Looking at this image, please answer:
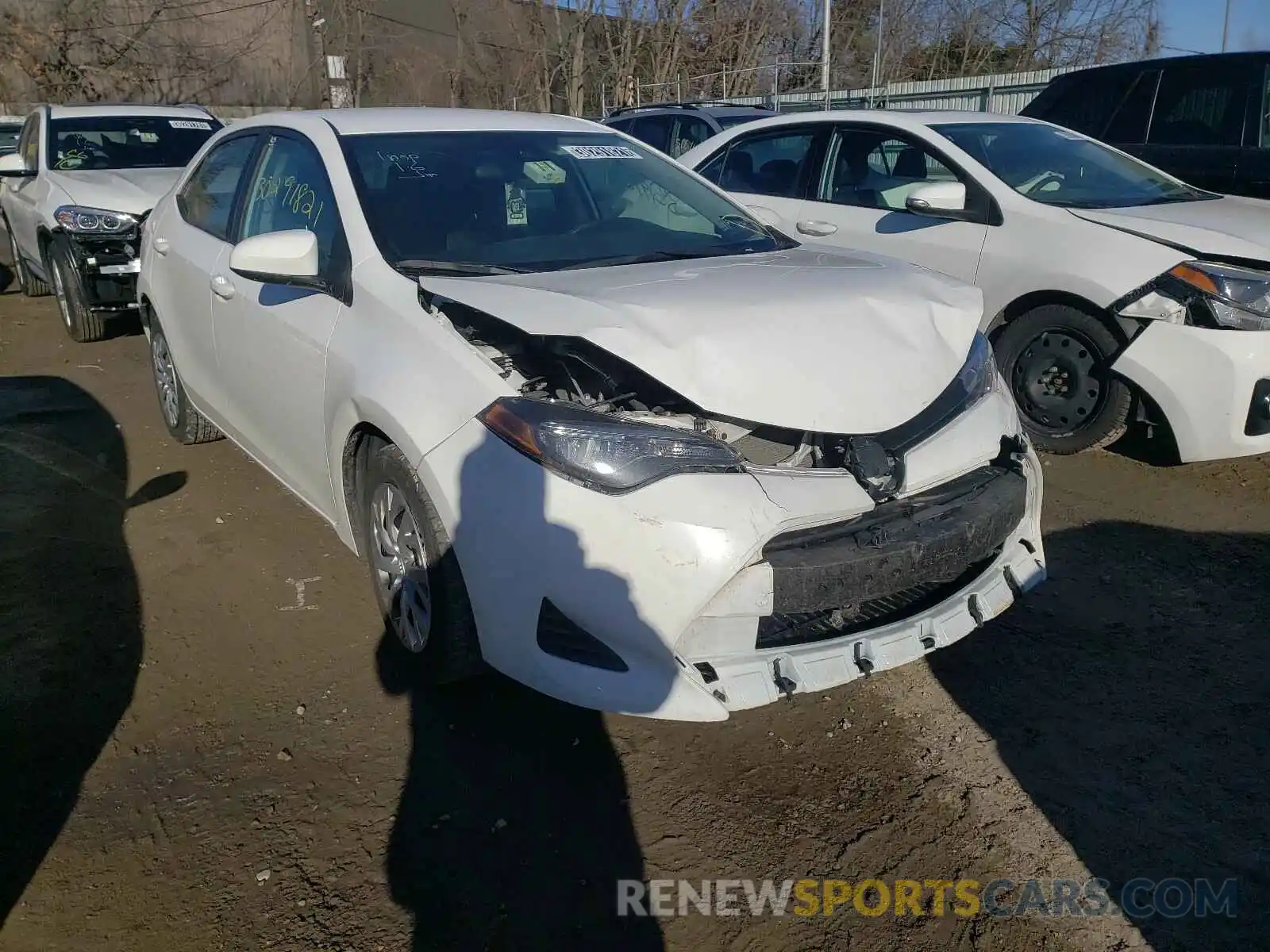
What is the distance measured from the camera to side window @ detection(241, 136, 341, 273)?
3.52m

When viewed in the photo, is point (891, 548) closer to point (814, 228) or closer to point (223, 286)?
point (814, 228)

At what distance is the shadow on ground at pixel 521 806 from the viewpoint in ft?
7.61

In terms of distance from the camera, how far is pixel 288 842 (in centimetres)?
258

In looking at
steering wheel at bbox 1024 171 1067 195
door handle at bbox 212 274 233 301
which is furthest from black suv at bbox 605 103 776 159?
door handle at bbox 212 274 233 301

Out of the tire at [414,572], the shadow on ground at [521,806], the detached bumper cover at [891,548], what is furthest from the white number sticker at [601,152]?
the detached bumper cover at [891,548]

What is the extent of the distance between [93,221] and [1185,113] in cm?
802

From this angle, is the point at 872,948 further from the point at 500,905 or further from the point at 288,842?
the point at 288,842

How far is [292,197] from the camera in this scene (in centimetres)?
384

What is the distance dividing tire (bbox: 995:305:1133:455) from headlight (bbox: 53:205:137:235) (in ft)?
20.3

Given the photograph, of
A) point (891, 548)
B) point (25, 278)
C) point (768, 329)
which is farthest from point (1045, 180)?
point (25, 278)

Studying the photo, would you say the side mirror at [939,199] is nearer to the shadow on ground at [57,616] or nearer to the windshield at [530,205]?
the windshield at [530,205]

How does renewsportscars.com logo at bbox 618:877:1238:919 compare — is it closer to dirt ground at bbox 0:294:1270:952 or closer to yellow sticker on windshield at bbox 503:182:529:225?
dirt ground at bbox 0:294:1270:952

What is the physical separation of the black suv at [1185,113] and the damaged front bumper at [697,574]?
18.7ft

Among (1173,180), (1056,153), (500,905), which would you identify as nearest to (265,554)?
(500,905)
